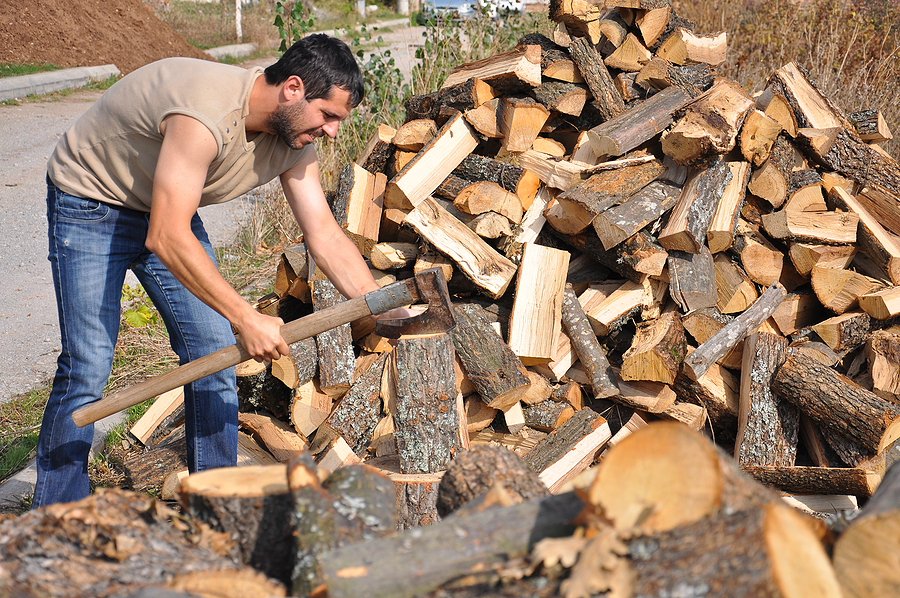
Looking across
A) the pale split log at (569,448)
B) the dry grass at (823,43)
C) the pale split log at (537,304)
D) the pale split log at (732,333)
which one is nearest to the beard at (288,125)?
the pale split log at (537,304)

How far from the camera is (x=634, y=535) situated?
3.30ft

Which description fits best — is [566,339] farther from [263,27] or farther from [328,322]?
[263,27]

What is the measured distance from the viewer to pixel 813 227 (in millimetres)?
3139

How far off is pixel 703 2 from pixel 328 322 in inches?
276

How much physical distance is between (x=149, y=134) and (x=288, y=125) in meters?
0.46

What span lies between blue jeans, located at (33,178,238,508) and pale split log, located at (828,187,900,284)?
317 cm

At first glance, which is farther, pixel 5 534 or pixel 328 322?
pixel 328 322

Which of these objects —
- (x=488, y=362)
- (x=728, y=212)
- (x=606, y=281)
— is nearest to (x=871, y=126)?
(x=728, y=212)

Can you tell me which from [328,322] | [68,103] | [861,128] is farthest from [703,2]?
[68,103]

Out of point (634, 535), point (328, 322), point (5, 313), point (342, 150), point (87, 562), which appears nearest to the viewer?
point (634, 535)

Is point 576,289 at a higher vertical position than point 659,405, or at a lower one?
higher

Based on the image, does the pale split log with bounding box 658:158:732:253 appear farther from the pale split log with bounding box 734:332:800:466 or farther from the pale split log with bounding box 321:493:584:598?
the pale split log with bounding box 321:493:584:598

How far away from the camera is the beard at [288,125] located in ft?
6.82

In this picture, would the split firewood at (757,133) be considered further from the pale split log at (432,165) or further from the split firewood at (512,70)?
the pale split log at (432,165)
